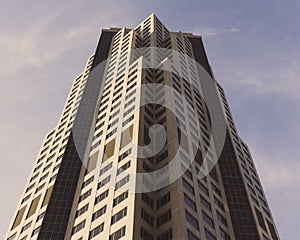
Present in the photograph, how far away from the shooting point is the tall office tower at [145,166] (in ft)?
196

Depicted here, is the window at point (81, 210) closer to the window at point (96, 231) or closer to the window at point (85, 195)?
the window at point (85, 195)

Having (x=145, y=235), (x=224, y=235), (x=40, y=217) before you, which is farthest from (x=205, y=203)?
(x=40, y=217)

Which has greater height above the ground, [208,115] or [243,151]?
[208,115]

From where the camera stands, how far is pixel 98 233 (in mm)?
58156

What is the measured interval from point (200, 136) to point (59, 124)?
4124 centimetres

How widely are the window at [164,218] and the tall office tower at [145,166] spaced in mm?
191

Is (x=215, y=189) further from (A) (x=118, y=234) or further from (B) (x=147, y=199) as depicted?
(A) (x=118, y=234)

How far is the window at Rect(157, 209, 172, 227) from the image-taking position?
5769cm

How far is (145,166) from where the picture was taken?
6681 cm

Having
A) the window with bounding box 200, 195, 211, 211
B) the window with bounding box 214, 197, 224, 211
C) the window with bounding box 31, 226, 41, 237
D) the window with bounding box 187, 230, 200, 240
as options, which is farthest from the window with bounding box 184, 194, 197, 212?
the window with bounding box 31, 226, 41, 237

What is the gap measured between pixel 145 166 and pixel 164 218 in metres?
11.2

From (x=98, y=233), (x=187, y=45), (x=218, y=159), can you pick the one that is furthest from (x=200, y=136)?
(x=187, y=45)

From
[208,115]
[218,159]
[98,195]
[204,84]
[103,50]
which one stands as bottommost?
[98,195]

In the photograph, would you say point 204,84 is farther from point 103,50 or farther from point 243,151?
point 103,50
